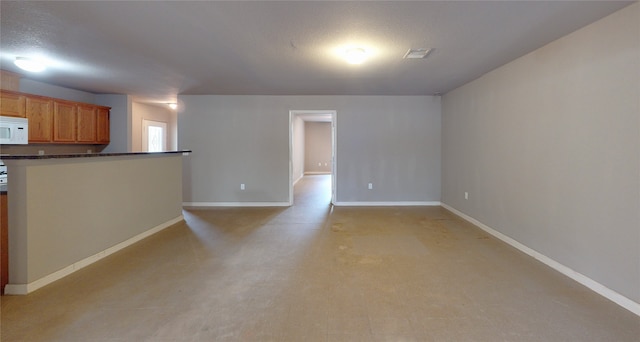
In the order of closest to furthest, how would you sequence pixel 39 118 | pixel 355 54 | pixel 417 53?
pixel 355 54 < pixel 417 53 < pixel 39 118

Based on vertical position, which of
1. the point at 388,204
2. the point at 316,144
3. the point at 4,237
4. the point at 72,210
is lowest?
the point at 388,204

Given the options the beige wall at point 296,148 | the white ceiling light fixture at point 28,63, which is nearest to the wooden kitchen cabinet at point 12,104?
the white ceiling light fixture at point 28,63

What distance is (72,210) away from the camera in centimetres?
283

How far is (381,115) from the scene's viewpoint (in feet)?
20.0

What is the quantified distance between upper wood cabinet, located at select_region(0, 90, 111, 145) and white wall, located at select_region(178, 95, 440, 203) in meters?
1.48

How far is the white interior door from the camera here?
296 inches

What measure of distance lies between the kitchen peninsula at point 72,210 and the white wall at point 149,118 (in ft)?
10.9

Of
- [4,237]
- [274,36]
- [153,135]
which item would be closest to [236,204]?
[153,135]

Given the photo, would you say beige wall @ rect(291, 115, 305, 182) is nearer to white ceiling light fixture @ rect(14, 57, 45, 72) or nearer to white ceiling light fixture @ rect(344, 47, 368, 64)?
white ceiling light fixture @ rect(344, 47, 368, 64)

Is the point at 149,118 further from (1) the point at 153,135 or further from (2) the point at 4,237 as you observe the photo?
(2) the point at 4,237

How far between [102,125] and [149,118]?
1820 millimetres

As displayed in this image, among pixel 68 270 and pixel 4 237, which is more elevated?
pixel 4 237

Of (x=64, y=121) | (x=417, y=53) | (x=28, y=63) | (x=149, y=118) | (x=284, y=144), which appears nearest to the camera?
(x=417, y=53)

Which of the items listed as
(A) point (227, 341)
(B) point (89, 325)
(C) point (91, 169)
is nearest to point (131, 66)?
(C) point (91, 169)
